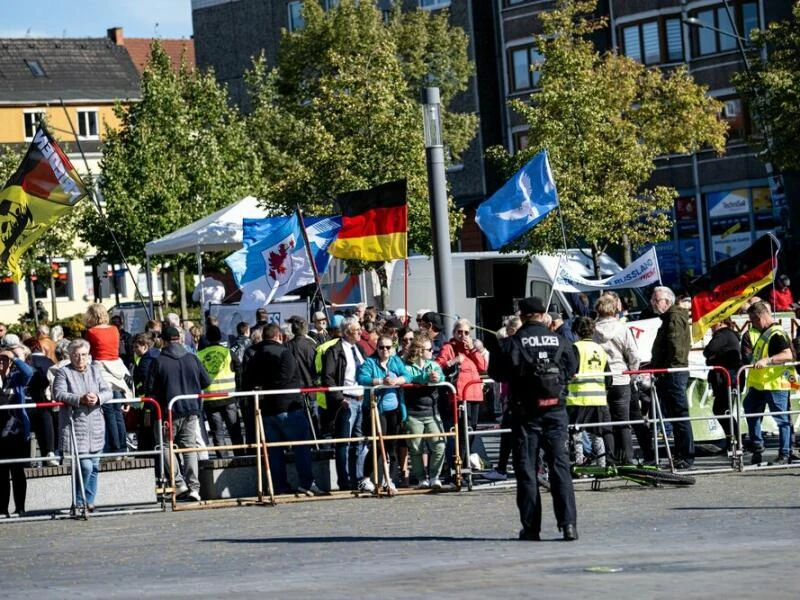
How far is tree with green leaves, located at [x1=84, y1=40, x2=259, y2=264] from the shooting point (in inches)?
1953

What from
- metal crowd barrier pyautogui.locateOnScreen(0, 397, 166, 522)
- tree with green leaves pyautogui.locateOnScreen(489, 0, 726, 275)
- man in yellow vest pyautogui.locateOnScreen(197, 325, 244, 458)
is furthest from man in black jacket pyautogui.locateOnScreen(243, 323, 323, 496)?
tree with green leaves pyautogui.locateOnScreen(489, 0, 726, 275)

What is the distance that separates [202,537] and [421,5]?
166ft

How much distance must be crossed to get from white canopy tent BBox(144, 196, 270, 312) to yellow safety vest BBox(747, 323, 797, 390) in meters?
15.7

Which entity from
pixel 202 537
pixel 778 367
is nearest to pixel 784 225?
pixel 778 367

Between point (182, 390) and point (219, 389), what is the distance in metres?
1.62

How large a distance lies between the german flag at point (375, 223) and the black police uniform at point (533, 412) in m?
8.16

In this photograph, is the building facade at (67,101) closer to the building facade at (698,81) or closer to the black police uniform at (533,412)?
the building facade at (698,81)

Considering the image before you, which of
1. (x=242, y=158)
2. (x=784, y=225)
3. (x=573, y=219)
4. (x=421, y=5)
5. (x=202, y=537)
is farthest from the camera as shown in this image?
(x=421, y=5)

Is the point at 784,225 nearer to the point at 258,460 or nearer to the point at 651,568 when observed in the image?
the point at 258,460

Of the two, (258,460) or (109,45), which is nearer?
(258,460)

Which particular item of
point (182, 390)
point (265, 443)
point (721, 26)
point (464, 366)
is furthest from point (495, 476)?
point (721, 26)

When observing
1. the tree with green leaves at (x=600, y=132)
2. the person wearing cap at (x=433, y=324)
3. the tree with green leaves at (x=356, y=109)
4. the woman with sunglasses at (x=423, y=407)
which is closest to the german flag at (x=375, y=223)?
the person wearing cap at (x=433, y=324)

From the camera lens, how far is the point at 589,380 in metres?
17.3

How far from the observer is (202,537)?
46.7ft
